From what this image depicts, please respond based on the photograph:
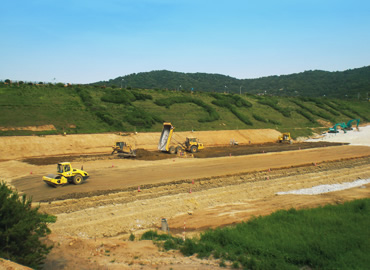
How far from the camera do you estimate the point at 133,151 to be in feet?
116

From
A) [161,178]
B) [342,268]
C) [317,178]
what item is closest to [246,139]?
[317,178]

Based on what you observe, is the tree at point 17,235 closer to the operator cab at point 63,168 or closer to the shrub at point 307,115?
the operator cab at point 63,168

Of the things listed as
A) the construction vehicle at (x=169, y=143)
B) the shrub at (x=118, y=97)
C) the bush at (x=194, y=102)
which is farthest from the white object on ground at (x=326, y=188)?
the shrub at (x=118, y=97)

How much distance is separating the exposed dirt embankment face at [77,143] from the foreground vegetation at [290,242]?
86.7ft

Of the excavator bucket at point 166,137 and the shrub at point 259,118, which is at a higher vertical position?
the shrub at point 259,118

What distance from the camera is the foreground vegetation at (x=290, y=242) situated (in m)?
11.1

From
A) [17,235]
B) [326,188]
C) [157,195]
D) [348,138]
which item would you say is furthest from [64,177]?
[348,138]

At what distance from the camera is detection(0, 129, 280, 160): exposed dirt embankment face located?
118 ft

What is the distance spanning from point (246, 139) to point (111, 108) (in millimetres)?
24027

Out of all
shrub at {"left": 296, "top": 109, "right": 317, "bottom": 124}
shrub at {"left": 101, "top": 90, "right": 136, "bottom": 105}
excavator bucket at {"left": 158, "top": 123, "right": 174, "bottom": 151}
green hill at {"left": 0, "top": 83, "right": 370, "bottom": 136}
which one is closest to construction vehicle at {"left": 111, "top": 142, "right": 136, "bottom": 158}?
excavator bucket at {"left": 158, "top": 123, "right": 174, "bottom": 151}

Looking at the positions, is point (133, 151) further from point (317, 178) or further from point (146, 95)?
point (146, 95)

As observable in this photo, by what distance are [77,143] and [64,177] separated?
18.9 m

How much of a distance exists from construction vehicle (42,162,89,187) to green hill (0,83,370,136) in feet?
67.9

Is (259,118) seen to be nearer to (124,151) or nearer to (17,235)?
(124,151)
